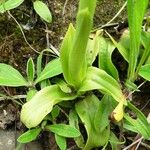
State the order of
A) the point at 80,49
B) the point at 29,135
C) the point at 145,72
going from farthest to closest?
the point at 145,72 → the point at 29,135 → the point at 80,49

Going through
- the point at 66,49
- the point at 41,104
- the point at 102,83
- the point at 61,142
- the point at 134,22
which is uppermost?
the point at 134,22

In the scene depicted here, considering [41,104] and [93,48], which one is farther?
[93,48]

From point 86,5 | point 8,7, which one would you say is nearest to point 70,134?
point 86,5

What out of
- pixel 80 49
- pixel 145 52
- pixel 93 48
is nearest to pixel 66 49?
pixel 80 49

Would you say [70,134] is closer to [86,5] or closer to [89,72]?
[89,72]

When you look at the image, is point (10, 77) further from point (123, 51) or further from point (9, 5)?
point (123, 51)

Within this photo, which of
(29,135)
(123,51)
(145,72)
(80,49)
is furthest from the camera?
(123,51)
